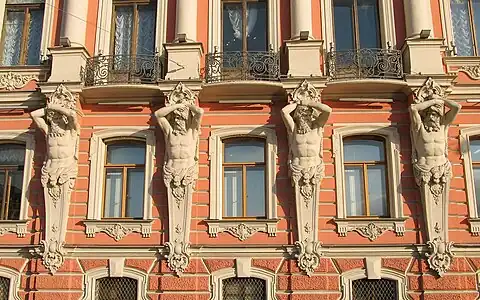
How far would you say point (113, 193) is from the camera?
14469 mm

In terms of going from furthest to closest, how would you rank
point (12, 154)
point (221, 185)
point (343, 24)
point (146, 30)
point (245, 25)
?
point (146, 30) → point (245, 25) → point (343, 24) → point (12, 154) → point (221, 185)

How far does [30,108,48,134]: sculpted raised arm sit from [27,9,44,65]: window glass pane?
2.15 m

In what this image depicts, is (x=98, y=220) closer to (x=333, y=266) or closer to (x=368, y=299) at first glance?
(x=333, y=266)

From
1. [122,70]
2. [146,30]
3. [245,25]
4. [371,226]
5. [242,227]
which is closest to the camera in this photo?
[371,226]

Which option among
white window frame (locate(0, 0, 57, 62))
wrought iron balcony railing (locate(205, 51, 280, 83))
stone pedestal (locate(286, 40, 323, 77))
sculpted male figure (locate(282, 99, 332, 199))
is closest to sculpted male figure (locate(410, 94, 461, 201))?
sculpted male figure (locate(282, 99, 332, 199))

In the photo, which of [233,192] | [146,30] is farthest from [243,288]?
[146,30]

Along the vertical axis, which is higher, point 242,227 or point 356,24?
→ point 356,24

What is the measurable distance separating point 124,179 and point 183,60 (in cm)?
308

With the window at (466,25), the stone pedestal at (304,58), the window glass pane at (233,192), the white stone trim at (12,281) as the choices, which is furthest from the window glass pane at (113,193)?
the window at (466,25)

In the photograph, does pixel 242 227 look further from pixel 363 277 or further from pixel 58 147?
pixel 58 147

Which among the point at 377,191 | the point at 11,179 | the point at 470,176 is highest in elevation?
the point at 11,179

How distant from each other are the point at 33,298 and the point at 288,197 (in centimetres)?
595

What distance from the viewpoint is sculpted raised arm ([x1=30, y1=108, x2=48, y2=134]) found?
1415 cm

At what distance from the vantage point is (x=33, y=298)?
44.4 feet
